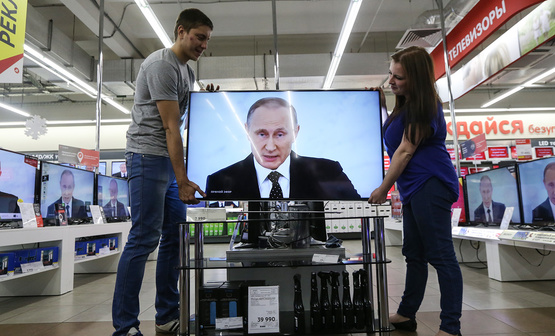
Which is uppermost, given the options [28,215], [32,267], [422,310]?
[28,215]

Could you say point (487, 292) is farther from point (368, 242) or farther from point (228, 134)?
point (228, 134)

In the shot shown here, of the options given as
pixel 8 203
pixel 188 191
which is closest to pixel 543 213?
pixel 188 191

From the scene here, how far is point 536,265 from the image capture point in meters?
3.23

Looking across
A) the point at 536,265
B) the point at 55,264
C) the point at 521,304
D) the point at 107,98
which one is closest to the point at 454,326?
the point at 521,304

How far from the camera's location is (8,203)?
283 centimetres

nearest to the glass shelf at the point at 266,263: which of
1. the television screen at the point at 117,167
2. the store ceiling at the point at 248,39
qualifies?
the store ceiling at the point at 248,39

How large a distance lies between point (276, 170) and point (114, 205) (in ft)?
11.4

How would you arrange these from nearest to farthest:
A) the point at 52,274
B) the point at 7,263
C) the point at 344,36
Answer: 1. the point at 7,263
2. the point at 52,274
3. the point at 344,36

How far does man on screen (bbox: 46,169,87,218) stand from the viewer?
3.49 meters

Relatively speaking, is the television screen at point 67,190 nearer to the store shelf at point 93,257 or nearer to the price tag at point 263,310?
the store shelf at point 93,257

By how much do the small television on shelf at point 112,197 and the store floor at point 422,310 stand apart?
1.09 m

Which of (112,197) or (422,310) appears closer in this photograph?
(422,310)

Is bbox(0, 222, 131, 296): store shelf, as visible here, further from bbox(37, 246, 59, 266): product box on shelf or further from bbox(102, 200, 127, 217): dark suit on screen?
bbox(102, 200, 127, 217): dark suit on screen

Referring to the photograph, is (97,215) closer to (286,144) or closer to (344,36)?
(286,144)
